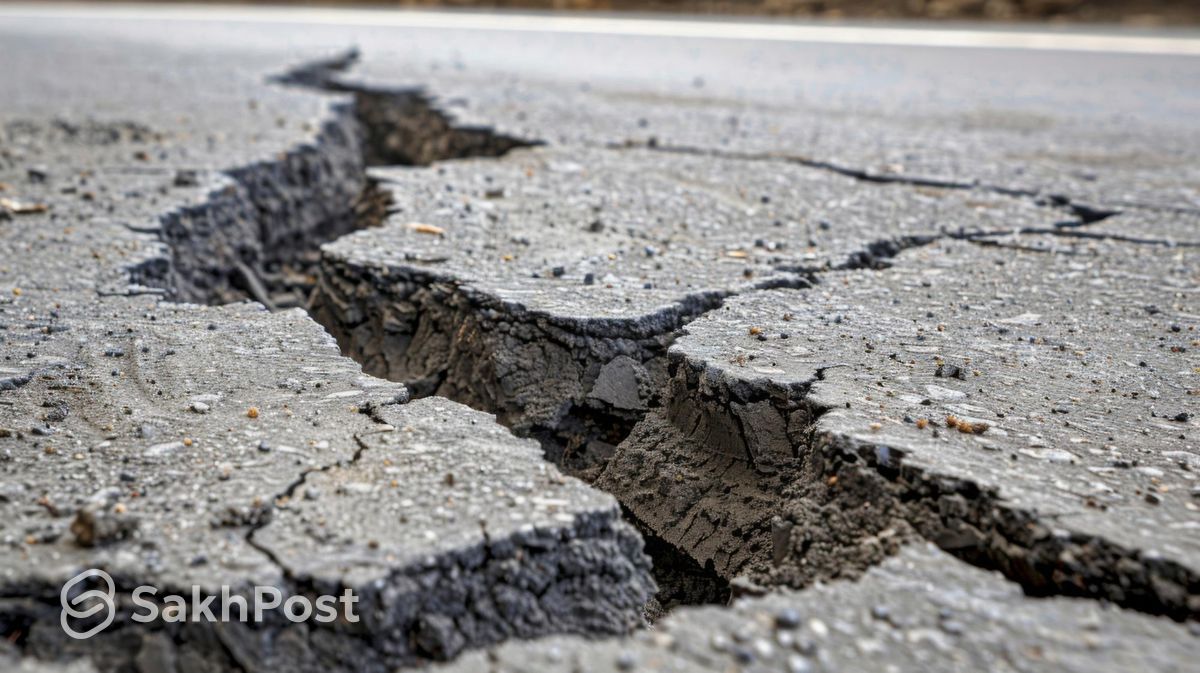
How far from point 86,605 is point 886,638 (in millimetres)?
991

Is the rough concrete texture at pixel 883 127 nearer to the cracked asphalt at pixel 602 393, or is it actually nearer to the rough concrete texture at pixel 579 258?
the cracked asphalt at pixel 602 393

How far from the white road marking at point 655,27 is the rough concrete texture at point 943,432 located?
6.25 m

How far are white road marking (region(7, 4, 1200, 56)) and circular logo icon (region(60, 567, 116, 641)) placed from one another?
8.03 metres

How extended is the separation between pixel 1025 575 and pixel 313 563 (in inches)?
37.9

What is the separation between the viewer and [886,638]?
126 centimetres

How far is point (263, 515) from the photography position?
1.46 meters

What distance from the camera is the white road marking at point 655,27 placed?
8.20 m

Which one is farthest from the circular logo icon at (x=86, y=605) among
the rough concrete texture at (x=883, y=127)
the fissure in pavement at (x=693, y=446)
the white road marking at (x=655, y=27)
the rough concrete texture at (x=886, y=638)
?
the white road marking at (x=655, y=27)

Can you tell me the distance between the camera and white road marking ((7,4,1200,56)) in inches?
323

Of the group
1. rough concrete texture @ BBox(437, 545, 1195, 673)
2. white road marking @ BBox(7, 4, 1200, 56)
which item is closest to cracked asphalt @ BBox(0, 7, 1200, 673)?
rough concrete texture @ BBox(437, 545, 1195, 673)

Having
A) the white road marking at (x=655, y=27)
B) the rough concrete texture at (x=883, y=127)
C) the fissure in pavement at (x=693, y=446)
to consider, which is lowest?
the fissure in pavement at (x=693, y=446)

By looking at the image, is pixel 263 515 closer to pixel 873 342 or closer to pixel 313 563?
pixel 313 563

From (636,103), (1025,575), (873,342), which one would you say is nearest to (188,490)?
(1025,575)

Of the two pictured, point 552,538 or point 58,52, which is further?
point 58,52
